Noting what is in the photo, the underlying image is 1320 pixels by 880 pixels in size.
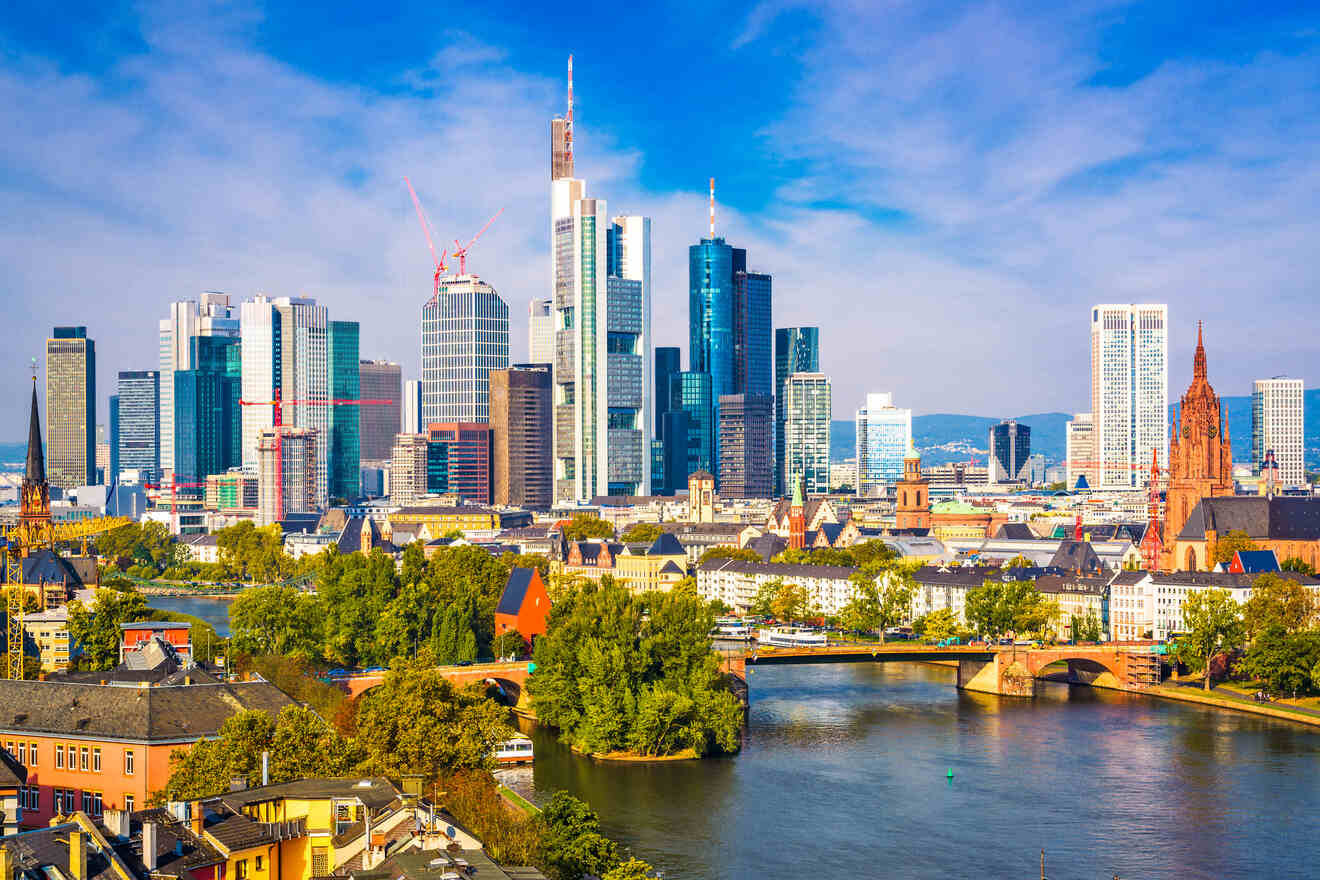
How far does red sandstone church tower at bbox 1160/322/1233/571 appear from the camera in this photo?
416 ft

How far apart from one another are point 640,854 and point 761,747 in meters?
17.5

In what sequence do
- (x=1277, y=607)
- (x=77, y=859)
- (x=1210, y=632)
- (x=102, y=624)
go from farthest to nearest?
(x=1277, y=607) → (x=1210, y=632) → (x=102, y=624) → (x=77, y=859)

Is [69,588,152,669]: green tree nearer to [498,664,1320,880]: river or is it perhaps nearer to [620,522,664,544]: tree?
[498,664,1320,880]: river

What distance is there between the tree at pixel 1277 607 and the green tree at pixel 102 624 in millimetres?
51880

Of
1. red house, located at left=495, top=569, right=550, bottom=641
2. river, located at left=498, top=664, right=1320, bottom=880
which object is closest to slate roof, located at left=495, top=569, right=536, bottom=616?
red house, located at left=495, top=569, right=550, bottom=641

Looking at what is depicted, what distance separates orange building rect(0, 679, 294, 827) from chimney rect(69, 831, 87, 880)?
15.7m

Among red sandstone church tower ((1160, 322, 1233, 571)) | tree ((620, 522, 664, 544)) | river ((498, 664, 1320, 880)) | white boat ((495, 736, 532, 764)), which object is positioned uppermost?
red sandstone church tower ((1160, 322, 1233, 571))

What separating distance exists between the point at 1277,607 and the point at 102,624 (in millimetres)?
56854

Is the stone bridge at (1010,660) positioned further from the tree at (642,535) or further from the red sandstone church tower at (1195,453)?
the tree at (642,535)

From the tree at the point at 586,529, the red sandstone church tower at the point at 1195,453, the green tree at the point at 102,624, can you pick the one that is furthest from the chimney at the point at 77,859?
the tree at the point at 586,529

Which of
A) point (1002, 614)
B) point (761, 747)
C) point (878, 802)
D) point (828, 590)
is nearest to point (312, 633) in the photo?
point (761, 747)

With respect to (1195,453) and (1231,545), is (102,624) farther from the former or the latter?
(1195,453)

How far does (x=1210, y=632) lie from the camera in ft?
269

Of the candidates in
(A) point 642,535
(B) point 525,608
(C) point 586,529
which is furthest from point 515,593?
(C) point 586,529
